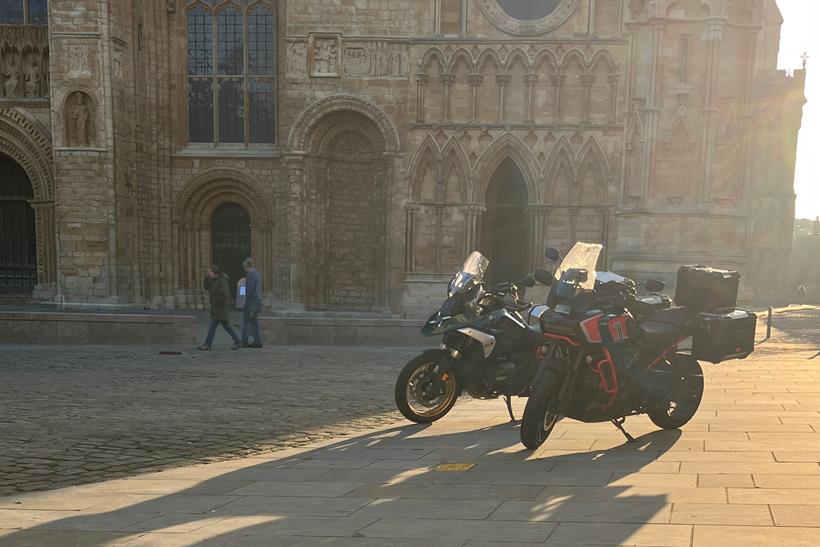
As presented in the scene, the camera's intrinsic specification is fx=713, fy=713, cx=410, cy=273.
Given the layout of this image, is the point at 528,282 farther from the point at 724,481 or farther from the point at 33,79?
the point at 33,79

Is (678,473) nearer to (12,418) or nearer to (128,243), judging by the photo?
(12,418)

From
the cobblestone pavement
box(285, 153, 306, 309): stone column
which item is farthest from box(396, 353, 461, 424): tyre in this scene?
box(285, 153, 306, 309): stone column

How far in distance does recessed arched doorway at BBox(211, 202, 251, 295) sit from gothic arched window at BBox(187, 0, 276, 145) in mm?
2365

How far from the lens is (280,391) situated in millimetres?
8609

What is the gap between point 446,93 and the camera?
2133 centimetres

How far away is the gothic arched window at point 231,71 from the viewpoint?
2270 centimetres

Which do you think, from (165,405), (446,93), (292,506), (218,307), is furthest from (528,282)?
(446,93)

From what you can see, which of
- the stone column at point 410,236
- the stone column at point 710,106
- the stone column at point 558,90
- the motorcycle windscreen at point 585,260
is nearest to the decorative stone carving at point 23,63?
the stone column at point 410,236

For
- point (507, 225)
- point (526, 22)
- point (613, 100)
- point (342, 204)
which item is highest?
point (526, 22)

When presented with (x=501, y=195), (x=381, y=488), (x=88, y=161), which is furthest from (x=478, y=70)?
(x=381, y=488)

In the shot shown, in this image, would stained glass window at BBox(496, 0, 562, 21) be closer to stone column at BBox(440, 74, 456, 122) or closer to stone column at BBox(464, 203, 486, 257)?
stone column at BBox(440, 74, 456, 122)

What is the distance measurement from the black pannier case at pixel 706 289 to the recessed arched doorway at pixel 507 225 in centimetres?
1671

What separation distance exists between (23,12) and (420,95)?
12.7m

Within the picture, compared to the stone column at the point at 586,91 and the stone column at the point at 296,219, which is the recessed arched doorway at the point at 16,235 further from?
the stone column at the point at 586,91
